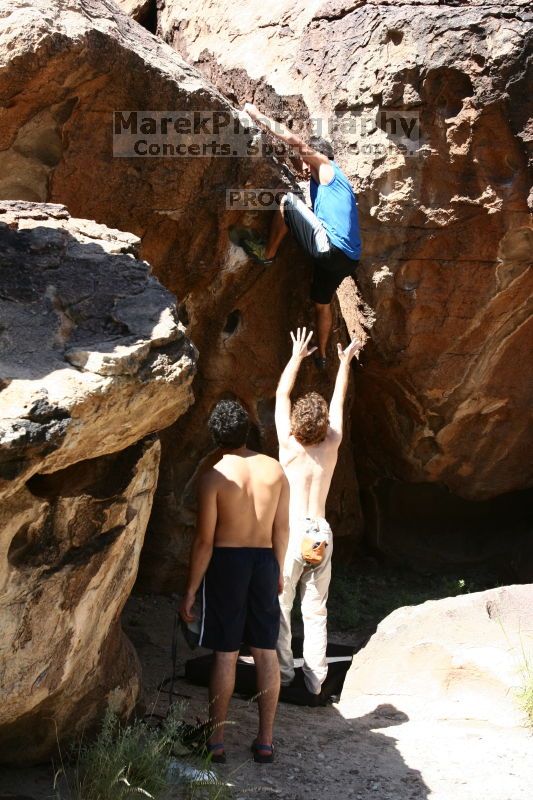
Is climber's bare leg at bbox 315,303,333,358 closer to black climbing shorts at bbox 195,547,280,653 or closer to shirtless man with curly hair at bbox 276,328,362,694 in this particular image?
shirtless man with curly hair at bbox 276,328,362,694

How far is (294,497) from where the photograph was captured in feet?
16.1

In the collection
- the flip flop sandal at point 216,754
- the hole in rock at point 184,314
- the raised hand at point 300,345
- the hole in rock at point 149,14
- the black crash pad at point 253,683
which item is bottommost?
the flip flop sandal at point 216,754

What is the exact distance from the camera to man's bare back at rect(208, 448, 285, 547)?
4004 mm

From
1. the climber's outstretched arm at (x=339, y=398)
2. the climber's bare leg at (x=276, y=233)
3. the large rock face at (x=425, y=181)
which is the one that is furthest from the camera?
the large rock face at (x=425, y=181)

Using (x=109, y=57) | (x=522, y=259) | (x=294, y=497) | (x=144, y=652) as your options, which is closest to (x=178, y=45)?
(x=109, y=57)

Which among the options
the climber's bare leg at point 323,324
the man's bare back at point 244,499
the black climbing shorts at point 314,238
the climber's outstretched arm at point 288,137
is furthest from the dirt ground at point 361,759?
the climber's outstretched arm at point 288,137

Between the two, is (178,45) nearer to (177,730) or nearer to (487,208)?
(487,208)

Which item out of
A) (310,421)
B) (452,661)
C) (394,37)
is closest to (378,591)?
(452,661)

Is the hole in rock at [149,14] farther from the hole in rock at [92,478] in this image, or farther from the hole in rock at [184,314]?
the hole in rock at [92,478]

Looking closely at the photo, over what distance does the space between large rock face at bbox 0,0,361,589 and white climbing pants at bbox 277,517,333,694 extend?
4.64 ft

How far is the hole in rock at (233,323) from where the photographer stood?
6.00 metres

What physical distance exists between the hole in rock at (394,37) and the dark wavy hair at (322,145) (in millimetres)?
677

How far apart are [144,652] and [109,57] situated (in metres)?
3.16

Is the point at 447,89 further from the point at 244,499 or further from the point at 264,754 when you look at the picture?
the point at 264,754
